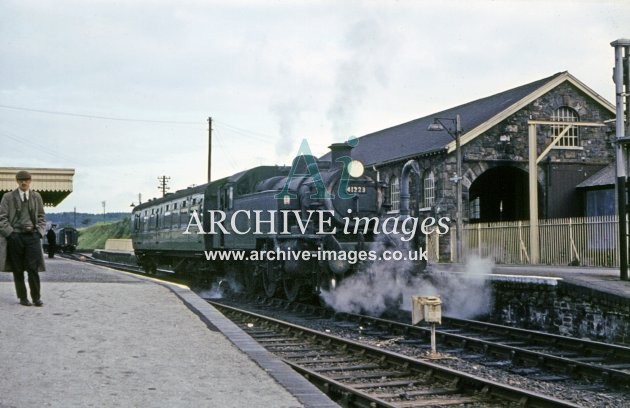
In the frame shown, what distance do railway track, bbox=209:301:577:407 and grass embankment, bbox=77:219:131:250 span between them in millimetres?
91780

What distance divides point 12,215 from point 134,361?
140 inches

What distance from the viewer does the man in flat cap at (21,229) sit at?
885cm

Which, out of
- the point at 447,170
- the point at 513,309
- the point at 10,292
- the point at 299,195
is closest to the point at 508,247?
the point at 447,170

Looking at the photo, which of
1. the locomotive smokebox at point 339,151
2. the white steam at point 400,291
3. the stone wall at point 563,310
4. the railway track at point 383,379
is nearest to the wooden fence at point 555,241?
the white steam at point 400,291

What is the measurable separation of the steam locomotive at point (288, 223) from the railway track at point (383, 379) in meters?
3.39

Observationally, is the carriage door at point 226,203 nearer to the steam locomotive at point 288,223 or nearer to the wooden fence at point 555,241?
the steam locomotive at point 288,223

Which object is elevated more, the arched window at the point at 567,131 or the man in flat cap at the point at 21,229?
the arched window at the point at 567,131

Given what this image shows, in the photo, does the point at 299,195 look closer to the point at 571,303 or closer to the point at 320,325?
the point at 320,325

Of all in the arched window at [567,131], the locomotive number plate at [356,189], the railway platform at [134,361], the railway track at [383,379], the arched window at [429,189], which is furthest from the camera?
the arched window at [429,189]

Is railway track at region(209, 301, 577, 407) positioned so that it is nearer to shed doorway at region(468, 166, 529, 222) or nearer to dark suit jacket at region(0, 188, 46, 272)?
dark suit jacket at region(0, 188, 46, 272)

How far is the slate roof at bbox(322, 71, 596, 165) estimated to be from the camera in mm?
26109

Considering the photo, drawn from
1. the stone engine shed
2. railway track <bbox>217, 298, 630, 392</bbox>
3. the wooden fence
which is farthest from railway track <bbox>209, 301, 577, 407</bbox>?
the stone engine shed

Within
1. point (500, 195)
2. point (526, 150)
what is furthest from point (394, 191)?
point (526, 150)

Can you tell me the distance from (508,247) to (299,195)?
10.4m
